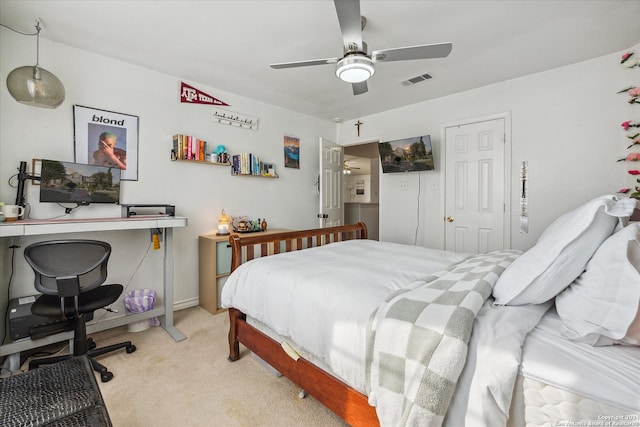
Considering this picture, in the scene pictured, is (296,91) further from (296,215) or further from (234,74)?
(296,215)

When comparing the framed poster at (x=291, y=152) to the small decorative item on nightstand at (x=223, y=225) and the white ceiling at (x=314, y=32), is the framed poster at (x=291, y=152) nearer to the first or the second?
the white ceiling at (x=314, y=32)

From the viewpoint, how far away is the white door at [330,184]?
425 centimetres

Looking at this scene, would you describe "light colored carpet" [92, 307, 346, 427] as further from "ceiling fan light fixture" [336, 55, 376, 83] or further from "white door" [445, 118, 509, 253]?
"white door" [445, 118, 509, 253]

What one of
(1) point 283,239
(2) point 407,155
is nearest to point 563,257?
(1) point 283,239

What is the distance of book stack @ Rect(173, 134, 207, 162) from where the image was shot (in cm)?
308

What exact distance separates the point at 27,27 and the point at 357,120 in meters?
3.99

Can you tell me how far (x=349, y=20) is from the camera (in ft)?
5.44

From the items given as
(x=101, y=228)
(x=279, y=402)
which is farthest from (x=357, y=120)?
(x=279, y=402)

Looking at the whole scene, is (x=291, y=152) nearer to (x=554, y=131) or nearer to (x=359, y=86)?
(x=359, y=86)

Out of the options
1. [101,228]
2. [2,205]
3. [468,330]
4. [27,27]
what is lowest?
[468,330]

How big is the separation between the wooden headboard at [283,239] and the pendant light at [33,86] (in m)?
1.89

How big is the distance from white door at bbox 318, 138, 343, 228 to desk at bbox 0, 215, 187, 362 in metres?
2.23

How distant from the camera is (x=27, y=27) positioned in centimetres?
222

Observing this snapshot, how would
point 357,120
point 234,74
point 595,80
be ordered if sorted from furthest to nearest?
point 357,120 → point 234,74 → point 595,80
